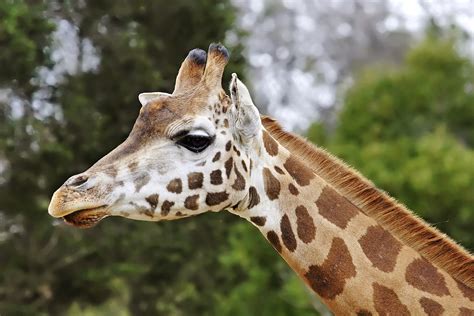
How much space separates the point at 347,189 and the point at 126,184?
1307 millimetres

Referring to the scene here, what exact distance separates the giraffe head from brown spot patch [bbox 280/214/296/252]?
28 cm

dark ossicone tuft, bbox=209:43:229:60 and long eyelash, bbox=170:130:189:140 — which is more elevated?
dark ossicone tuft, bbox=209:43:229:60

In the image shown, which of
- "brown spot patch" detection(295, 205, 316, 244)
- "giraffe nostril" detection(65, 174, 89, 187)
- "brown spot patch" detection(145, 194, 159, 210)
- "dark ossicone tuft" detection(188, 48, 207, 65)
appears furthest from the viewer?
"dark ossicone tuft" detection(188, 48, 207, 65)

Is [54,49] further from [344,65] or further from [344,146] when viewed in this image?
[344,65]

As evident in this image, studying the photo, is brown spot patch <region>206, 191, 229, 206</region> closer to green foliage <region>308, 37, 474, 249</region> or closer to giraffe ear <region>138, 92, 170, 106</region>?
giraffe ear <region>138, 92, 170, 106</region>

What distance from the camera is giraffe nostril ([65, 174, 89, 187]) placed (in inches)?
211

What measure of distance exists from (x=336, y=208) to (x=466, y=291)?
87cm

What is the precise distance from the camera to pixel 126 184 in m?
5.50

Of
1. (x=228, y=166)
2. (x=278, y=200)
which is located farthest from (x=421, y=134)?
(x=228, y=166)

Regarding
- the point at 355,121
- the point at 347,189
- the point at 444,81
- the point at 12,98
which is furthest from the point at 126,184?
the point at 444,81

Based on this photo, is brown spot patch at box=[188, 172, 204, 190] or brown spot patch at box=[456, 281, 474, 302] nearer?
brown spot patch at box=[456, 281, 474, 302]

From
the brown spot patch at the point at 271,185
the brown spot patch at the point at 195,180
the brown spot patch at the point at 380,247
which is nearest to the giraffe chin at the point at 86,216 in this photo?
the brown spot patch at the point at 195,180

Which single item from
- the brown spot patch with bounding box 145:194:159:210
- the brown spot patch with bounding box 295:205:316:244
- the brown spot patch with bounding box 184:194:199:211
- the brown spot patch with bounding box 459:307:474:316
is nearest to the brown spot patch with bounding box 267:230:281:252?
the brown spot patch with bounding box 295:205:316:244

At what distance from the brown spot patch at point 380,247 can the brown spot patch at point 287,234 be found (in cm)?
39
